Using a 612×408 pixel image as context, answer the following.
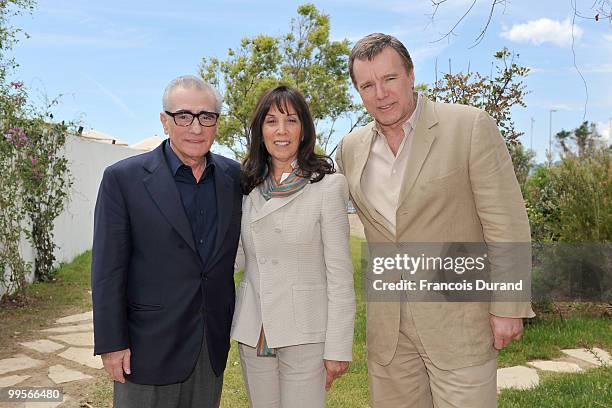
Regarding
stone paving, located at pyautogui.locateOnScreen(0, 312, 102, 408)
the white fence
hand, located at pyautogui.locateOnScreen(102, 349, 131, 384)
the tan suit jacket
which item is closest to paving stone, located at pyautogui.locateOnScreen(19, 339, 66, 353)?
stone paving, located at pyautogui.locateOnScreen(0, 312, 102, 408)

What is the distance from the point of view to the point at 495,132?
2.62m

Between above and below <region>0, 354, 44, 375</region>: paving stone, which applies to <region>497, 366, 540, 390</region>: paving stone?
below

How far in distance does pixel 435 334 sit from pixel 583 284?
18.9 feet

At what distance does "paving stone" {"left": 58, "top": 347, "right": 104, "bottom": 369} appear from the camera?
5.60m

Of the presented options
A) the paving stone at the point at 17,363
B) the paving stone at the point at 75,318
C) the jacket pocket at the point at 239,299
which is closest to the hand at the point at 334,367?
the jacket pocket at the point at 239,299

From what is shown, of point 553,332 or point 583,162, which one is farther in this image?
point 583,162

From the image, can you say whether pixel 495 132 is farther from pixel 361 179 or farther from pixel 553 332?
pixel 553 332

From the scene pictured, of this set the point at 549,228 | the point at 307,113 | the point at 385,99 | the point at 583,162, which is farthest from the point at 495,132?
the point at 583,162

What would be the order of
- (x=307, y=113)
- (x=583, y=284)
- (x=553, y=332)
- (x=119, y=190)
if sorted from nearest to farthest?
(x=119, y=190) → (x=307, y=113) → (x=553, y=332) → (x=583, y=284)

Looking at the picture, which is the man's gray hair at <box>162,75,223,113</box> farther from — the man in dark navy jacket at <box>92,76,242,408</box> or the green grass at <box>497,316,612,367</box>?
the green grass at <box>497,316,612,367</box>

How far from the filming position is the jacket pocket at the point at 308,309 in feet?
8.43

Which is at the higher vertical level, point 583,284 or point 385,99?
point 385,99

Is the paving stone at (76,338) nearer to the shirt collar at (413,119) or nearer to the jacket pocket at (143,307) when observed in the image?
the jacket pocket at (143,307)

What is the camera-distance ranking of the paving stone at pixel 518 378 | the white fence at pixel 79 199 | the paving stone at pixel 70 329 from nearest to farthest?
the paving stone at pixel 518 378 < the paving stone at pixel 70 329 < the white fence at pixel 79 199
